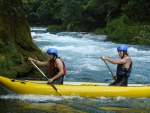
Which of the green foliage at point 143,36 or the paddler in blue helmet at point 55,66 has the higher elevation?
the paddler in blue helmet at point 55,66

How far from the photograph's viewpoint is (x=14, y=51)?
9336 mm

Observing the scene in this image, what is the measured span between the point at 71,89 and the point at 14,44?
3.20 metres

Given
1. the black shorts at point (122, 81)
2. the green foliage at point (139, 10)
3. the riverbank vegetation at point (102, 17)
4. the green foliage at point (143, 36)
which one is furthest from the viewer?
the green foliage at point (139, 10)

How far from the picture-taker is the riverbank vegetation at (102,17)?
23.8 meters

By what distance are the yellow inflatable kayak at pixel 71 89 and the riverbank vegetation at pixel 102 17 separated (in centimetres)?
778

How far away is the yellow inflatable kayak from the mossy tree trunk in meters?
1.36

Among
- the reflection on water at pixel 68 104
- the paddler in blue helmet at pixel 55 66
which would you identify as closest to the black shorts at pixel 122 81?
A: the reflection on water at pixel 68 104

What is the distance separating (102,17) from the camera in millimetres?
33375

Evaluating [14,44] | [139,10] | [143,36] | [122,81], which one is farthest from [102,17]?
[122,81]

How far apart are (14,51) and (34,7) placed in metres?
41.6

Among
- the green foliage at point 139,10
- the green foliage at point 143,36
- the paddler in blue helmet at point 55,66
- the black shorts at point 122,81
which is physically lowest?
the green foliage at point 143,36

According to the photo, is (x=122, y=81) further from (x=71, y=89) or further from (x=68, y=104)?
(x=68, y=104)

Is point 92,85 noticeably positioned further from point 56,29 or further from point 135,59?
point 56,29

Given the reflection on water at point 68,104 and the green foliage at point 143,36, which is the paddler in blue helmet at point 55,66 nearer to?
the reflection on water at point 68,104
